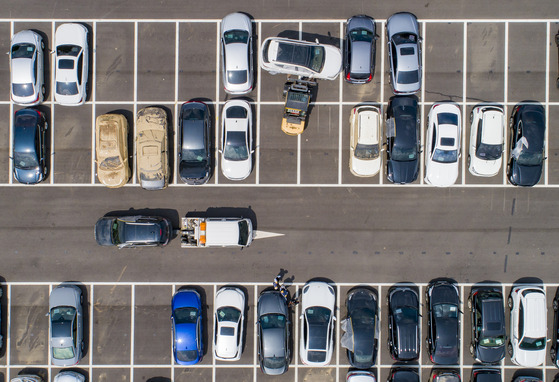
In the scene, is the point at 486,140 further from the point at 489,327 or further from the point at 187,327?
the point at 187,327

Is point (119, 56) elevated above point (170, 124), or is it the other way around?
point (119, 56)

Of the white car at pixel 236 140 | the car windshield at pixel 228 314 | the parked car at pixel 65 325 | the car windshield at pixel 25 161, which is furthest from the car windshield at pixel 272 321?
the car windshield at pixel 25 161

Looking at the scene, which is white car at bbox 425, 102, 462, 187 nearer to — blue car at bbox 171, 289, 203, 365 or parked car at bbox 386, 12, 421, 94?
parked car at bbox 386, 12, 421, 94

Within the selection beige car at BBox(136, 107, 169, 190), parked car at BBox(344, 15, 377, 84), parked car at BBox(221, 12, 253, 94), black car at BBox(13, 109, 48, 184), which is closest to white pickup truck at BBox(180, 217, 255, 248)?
beige car at BBox(136, 107, 169, 190)

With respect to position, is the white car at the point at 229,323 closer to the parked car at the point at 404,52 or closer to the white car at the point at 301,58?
→ the white car at the point at 301,58

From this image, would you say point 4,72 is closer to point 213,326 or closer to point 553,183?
point 213,326

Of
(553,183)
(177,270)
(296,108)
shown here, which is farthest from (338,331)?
(553,183)
